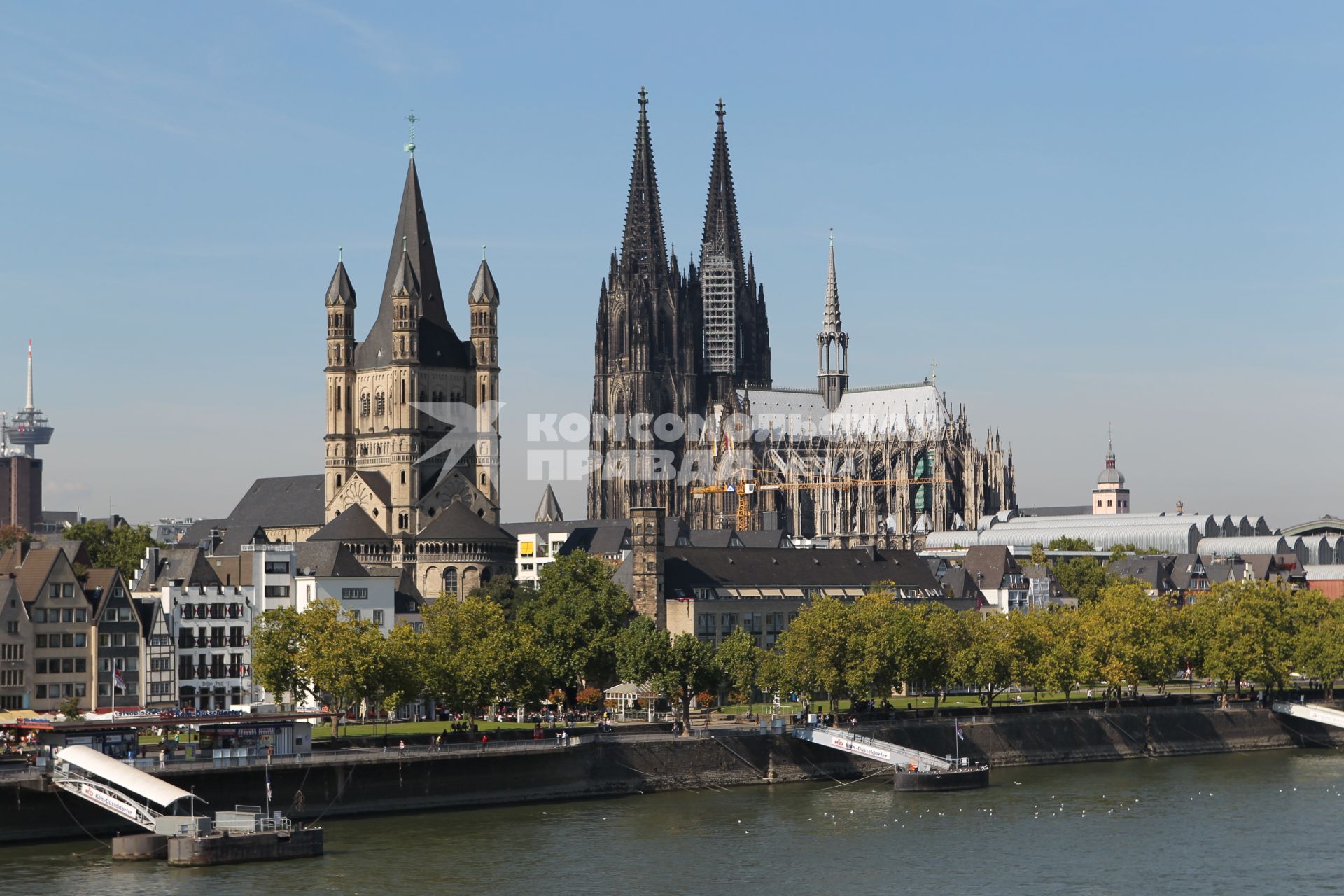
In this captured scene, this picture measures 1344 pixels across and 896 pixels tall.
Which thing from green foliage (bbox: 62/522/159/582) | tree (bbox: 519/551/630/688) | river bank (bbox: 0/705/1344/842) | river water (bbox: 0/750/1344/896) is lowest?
river water (bbox: 0/750/1344/896)

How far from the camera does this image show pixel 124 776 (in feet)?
264

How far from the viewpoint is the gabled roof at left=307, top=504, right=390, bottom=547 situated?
167 meters

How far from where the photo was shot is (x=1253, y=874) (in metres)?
77.5

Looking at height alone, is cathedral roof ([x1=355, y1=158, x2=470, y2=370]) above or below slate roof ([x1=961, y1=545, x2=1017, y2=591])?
above

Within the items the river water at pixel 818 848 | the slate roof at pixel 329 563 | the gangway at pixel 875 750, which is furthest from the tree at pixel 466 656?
the slate roof at pixel 329 563

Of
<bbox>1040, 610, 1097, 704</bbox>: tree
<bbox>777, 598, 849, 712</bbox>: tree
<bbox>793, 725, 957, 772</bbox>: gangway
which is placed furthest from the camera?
<bbox>1040, 610, 1097, 704</bbox>: tree

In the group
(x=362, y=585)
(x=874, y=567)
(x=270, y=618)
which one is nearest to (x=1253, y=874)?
(x=270, y=618)

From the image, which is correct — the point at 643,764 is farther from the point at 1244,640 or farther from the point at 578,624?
the point at 1244,640

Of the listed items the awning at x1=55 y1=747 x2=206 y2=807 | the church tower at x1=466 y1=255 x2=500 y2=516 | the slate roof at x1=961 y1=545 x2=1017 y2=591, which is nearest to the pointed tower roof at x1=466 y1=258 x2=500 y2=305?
the church tower at x1=466 y1=255 x2=500 y2=516

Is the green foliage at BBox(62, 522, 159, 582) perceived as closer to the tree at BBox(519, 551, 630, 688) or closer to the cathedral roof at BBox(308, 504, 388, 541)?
the cathedral roof at BBox(308, 504, 388, 541)

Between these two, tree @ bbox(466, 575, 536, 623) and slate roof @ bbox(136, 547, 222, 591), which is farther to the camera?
tree @ bbox(466, 575, 536, 623)

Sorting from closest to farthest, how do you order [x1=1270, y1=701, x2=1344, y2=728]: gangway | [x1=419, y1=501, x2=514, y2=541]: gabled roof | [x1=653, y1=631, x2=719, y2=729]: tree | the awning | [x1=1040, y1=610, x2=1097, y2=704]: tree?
1. the awning
2. [x1=653, y1=631, x2=719, y2=729]: tree
3. [x1=1040, y1=610, x2=1097, y2=704]: tree
4. [x1=1270, y1=701, x2=1344, y2=728]: gangway
5. [x1=419, y1=501, x2=514, y2=541]: gabled roof

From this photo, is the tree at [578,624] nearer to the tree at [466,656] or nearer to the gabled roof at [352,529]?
the tree at [466,656]

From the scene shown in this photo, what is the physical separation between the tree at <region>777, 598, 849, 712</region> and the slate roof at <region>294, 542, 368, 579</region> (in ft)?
106
